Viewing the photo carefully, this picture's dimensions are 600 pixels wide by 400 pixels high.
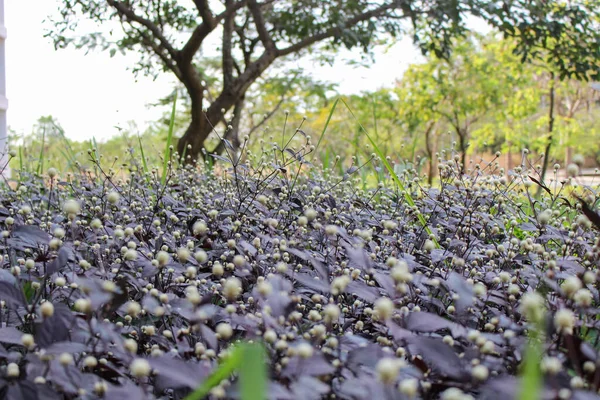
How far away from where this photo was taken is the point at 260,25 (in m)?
7.21

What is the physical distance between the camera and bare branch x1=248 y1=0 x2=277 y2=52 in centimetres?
679

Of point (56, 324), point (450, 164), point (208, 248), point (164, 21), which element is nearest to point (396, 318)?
point (56, 324)

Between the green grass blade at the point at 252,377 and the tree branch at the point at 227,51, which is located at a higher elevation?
the tree branch at the point at 227,51

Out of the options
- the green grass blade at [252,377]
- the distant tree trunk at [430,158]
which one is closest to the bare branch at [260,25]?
the distant tree trunk at [430,158]

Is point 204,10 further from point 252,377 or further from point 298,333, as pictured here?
point 252,377

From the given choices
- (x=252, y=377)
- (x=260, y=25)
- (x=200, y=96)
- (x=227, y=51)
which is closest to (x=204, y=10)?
(x=260, y=25)

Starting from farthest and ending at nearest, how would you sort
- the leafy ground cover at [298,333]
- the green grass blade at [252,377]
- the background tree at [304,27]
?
the background tree at [304,27] < the leafy ground cover at [298,333] < the green grass blade at [252,377]

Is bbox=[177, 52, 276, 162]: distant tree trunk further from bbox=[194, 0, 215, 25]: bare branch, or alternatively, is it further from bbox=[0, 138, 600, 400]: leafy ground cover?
bbox=[0, 138, 600, 400]: leafy ground cover

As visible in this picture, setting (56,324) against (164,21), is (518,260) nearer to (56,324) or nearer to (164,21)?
(56,324)

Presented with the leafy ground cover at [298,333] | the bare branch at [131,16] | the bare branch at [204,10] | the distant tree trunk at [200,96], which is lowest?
the leafy ground cover at [298,333]

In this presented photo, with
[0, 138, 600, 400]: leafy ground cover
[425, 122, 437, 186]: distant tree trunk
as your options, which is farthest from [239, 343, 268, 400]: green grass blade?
[425, 122, 437, 186]: distant tree trunk

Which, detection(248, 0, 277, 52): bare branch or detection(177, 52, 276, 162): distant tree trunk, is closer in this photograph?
detection(248, 0, 277, 52): bare branch

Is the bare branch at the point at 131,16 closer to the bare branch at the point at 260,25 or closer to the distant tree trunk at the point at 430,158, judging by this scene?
the bare branch at the point at 260,25

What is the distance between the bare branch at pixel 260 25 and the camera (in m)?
6.79
